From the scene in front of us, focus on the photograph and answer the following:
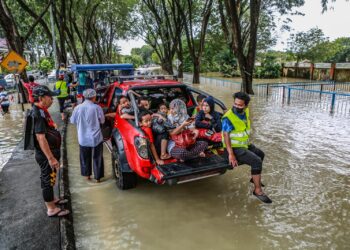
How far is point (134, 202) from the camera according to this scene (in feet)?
14.5

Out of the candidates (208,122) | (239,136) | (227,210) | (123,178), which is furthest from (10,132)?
(239,136)

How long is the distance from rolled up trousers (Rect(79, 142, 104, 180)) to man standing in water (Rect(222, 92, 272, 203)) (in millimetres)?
2199

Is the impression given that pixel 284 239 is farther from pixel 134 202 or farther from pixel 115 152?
pixel 115 152

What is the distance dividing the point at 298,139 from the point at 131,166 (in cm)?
527

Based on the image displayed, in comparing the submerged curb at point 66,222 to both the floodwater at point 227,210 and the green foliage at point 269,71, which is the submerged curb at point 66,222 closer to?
the floodwater at point 227,210

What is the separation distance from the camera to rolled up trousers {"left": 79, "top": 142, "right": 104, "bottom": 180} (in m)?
4.92

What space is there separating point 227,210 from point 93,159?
240 centimetres

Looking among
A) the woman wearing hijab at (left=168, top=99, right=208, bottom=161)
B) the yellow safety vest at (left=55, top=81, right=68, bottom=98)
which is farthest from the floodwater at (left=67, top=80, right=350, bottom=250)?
the yellow safety vest at (left=55, top=81, right=68, bottom=98)

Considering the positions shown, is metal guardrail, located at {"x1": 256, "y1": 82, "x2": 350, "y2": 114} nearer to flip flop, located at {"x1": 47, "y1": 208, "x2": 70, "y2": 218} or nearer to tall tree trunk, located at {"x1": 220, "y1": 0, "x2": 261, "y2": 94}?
tall tree trunk, located at {"x1": 220, "y1": 0, "x2": 261, "y2": 94}

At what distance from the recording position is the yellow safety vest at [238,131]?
3.98 meters

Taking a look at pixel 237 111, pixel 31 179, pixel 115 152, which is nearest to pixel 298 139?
pixel 237 111

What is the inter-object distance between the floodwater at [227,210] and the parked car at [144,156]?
50 cm

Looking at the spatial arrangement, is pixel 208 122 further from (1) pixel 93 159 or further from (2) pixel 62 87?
(2) pixel 62 87

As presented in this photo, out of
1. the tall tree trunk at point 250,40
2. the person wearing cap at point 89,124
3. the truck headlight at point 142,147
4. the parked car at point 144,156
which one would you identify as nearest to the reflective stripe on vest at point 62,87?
the parked car at point 144,156
